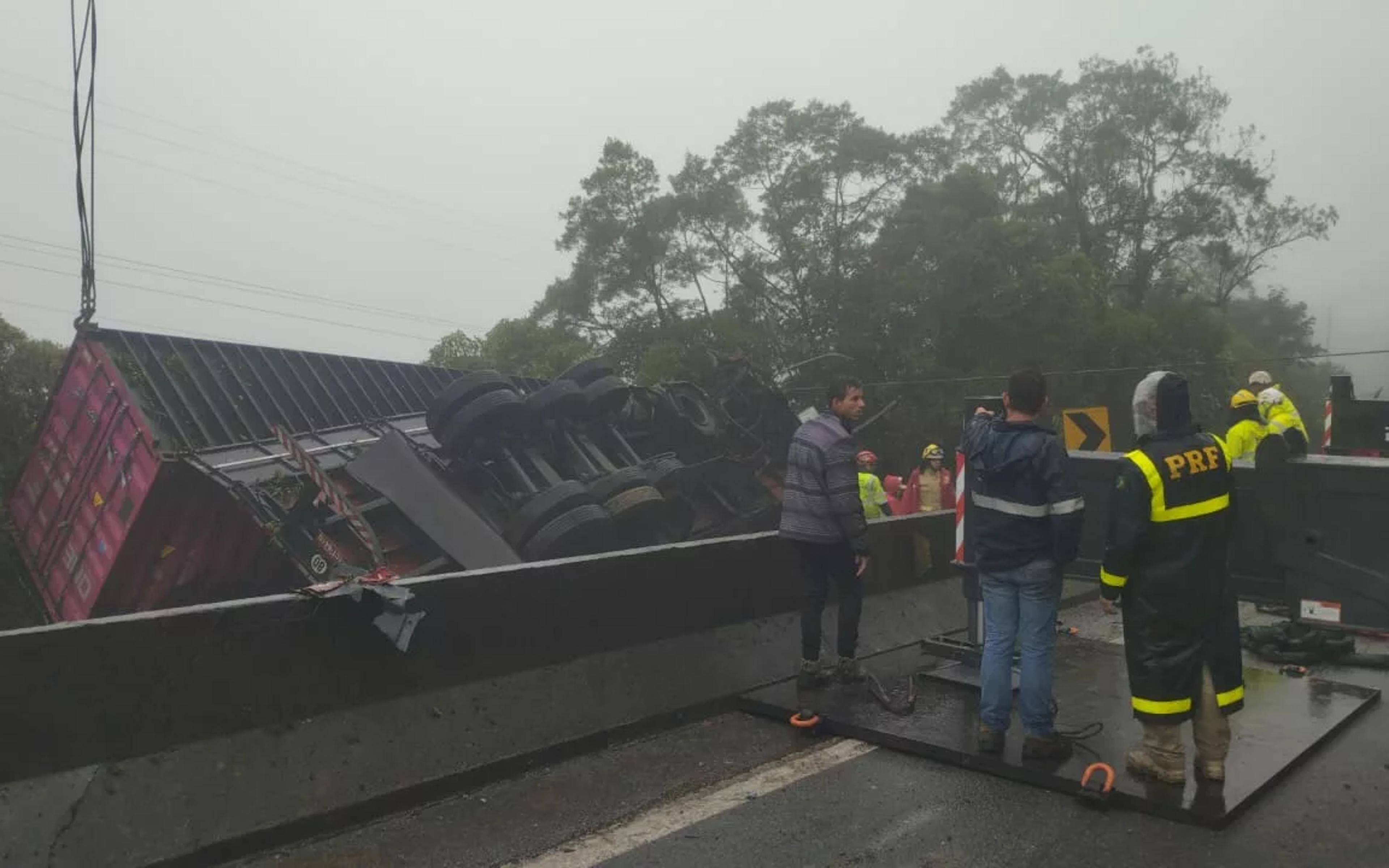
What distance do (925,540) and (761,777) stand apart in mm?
3327

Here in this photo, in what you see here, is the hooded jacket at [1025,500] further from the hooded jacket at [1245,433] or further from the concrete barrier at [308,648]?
the hooded jacket at [1245,433]

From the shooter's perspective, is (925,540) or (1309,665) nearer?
(1309,665)

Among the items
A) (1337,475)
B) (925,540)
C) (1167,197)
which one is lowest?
(925,540)

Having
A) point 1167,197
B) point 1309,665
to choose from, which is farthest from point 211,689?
point 1167,197

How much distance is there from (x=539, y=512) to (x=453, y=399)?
1534 mm

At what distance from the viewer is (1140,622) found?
4043mm

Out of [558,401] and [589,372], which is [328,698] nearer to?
[558,401]

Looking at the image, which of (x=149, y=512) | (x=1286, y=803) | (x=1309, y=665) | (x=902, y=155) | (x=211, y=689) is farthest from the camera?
(x=902, y=155)

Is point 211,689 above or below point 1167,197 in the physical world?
below

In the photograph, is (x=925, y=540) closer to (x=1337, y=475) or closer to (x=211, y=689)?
(x=1337, y=475)

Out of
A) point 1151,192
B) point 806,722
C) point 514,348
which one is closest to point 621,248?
point 514,348

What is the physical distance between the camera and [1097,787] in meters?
3.94

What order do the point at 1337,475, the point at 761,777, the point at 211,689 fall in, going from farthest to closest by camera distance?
the point at 1337,475 < the point at 761,777 < the point at 211,689

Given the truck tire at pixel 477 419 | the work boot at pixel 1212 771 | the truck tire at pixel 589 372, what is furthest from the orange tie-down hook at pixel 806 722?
the truck tire at pixel 589 372
